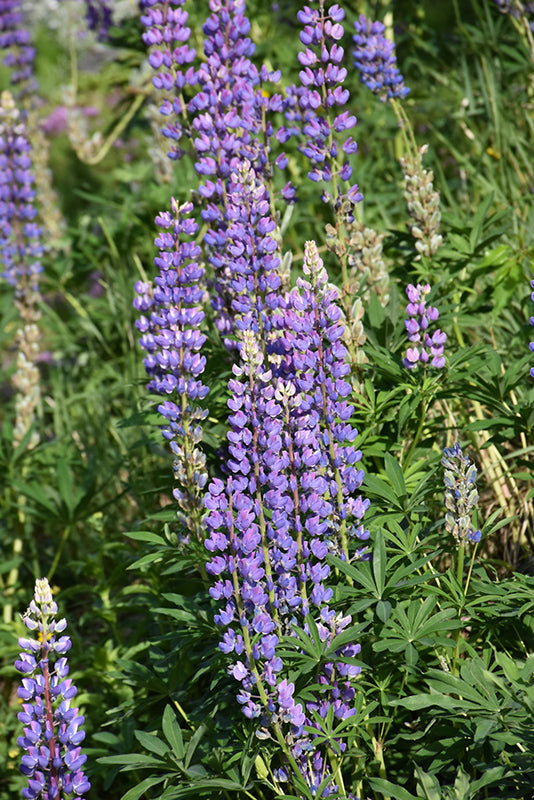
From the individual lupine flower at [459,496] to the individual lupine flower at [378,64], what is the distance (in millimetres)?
1556

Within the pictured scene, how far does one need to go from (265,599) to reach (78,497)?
1.42 meters

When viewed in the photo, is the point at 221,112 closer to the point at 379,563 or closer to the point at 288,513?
the point at 288,513

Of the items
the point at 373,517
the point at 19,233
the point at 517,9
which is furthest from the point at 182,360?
the point at 517,9

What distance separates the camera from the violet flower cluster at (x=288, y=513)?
5.61 feet

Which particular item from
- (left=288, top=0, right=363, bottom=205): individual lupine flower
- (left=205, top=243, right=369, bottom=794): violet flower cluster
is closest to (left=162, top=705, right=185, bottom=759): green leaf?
(left=205, top=243, right=369, bottom=794): violet flower cluster

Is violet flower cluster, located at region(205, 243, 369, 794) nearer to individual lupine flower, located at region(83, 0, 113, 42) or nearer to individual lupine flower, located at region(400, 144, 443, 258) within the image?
individual lupine flower, located at region(400, 144, 443, 258)

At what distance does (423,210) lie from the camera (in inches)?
105

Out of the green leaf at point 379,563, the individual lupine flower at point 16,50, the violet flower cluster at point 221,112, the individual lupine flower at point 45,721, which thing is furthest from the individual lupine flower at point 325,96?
the individual lupine flower at point 16,50

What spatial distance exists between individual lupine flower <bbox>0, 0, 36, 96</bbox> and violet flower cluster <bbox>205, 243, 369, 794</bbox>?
3.96m

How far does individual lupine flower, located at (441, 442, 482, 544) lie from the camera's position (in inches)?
73.0

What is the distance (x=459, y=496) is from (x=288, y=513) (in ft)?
1.24

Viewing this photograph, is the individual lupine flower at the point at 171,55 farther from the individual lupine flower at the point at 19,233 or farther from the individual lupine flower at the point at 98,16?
the individual lupine flower at the point at 98,16

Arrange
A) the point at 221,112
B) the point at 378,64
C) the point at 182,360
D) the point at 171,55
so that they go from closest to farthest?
1. the point at 182,360
2. the point at 221,112
3. the point at 171,55
4. the point at 378,64

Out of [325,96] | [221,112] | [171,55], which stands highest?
[171,55]
